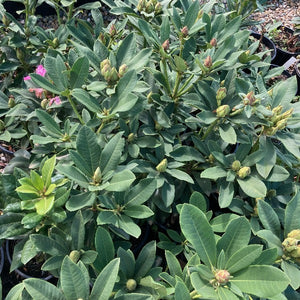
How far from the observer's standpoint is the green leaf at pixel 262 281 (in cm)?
69

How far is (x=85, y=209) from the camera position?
A: 3.44ft

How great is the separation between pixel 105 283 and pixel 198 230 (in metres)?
→ 0.25

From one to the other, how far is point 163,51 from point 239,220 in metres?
0.61

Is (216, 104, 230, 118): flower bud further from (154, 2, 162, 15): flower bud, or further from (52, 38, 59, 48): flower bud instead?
(52, 38, 59, 48): flower bud

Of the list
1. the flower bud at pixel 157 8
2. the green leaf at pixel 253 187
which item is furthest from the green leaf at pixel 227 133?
the flower bud at pixel 157 8

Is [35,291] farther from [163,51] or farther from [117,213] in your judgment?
[163,51]

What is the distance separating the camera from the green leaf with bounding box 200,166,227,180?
1086 millimetres

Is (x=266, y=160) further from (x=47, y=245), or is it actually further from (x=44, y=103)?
(x=44, y=103)

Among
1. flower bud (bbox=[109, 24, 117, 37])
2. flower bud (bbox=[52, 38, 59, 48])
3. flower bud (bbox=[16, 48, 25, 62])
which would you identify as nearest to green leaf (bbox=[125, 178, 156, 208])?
flower bud (bbox=[109, 24, 117, 37])

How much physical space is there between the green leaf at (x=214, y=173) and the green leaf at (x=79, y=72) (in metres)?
0.51

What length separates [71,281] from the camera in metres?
0.70

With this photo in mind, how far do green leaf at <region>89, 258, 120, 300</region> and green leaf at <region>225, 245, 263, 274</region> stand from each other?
272mm

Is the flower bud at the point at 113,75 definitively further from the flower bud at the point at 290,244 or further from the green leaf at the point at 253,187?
the flower bud at the point at 290,244

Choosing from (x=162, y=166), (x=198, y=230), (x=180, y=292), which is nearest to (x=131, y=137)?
(x=162, y=166)
